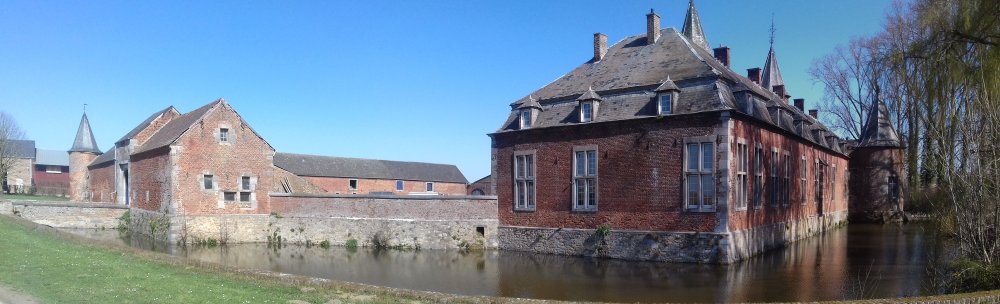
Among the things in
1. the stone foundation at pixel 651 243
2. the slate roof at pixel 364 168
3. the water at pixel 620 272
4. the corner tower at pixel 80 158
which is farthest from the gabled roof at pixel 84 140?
the stone foundation at pixel 651 243

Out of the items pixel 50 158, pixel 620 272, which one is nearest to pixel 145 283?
pixel 620 272

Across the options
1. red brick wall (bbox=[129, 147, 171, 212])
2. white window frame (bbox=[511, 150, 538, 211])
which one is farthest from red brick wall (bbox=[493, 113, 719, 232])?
red brick wall (bbox=[129, 147, 171, 212])

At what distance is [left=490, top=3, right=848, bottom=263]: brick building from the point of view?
60.0 ft

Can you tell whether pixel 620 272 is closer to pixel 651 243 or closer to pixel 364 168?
pixel 651 243

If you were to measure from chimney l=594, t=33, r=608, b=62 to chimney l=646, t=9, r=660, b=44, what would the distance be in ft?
6.27

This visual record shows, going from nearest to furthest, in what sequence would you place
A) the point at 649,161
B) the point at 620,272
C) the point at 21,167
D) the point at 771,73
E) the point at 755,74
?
the point at 620,272
the point at 649,161
the point at 755,74
the point at 771,73
the point at 21,167

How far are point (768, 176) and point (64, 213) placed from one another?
106 ft

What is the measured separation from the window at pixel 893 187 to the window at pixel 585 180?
24.7 m

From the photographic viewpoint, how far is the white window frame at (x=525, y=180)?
2228cm

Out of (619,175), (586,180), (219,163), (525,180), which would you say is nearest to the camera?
(619,175)

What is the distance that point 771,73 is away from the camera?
1752 inches

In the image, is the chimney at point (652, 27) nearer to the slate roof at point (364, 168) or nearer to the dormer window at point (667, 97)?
the dormer window at point (667, 97)

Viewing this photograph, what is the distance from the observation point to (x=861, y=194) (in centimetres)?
3728

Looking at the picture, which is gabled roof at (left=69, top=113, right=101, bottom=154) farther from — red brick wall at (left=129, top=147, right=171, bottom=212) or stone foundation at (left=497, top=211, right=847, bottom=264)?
stone foundation at (left=497, top=211, right=847, bottom=264)
